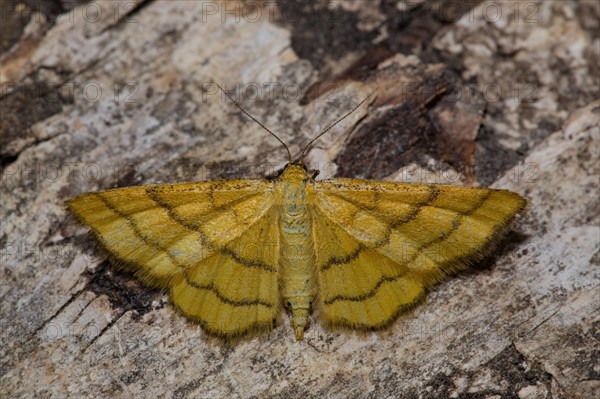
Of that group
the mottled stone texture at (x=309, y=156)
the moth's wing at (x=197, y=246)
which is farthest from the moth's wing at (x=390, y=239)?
the moth's wing at (x=197, y=246)

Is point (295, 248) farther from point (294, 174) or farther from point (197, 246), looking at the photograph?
point (197, 246)

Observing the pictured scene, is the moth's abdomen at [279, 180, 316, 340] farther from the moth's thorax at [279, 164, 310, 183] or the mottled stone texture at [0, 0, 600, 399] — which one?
the mottled stone texture at [0, 0, 600, 399]

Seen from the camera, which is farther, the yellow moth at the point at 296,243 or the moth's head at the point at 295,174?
the moth's head at the point at 295,174

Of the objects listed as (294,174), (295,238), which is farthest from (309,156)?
(295,238)

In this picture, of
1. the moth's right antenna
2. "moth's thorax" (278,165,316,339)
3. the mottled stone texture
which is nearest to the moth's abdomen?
"moth's thorax" (278,165,316,339)

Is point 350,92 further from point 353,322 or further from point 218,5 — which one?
point 353,322

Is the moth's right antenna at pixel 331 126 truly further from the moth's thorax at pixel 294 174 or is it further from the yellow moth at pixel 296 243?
the yellow moth at pixel 296 243

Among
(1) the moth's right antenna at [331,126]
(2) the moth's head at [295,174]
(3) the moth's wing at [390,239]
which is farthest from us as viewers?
(1) the moth's right antenna at [331,126]
